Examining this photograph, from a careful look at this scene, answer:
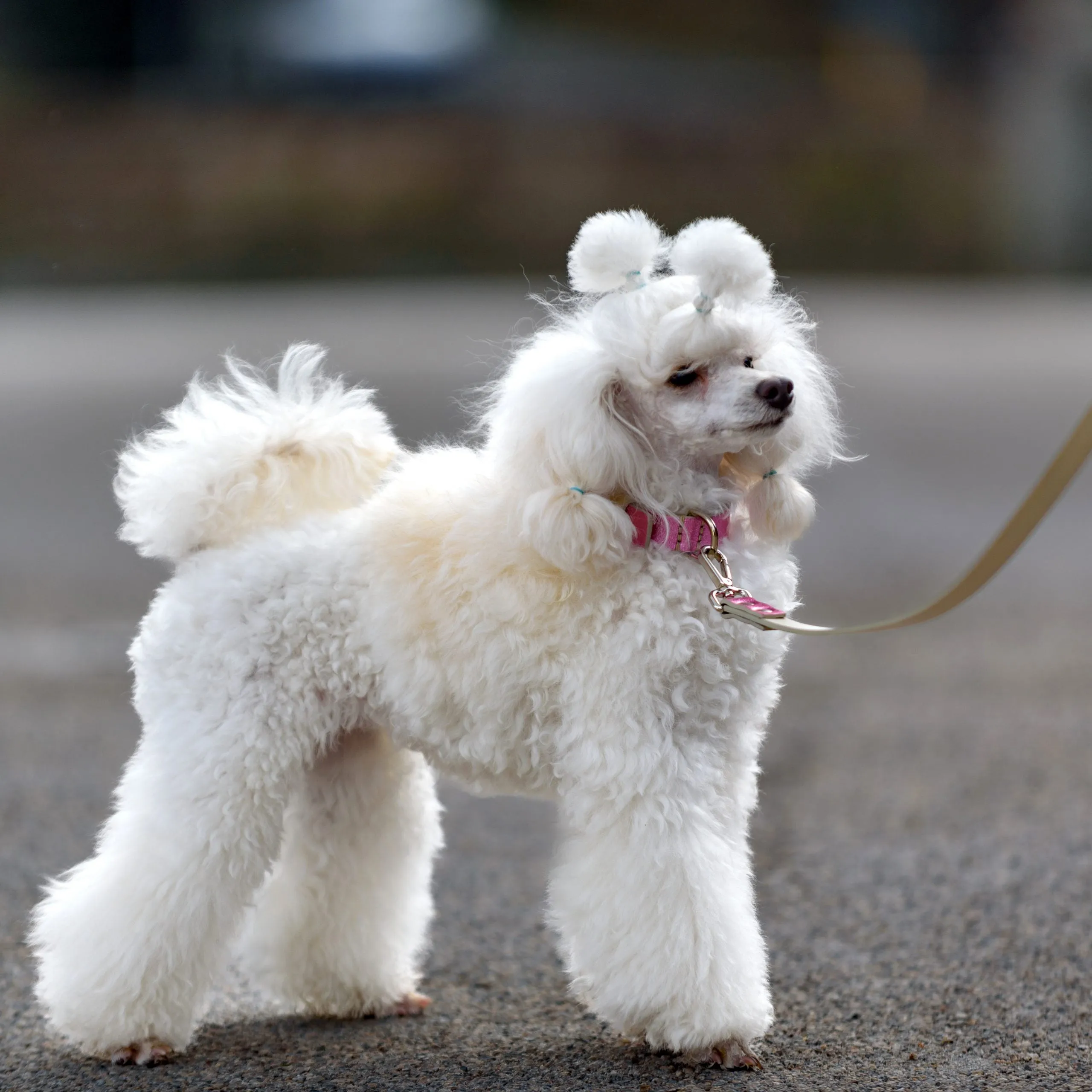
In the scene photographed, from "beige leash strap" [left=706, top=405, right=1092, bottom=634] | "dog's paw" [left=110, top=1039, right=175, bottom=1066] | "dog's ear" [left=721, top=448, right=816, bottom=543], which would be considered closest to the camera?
"beige leash strap" [left=706, top=405, right=1092, bottom=634]

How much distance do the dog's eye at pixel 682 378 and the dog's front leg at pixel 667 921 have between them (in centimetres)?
82

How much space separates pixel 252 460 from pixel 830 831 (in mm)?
2616

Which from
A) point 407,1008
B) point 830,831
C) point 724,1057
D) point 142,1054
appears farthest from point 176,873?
point 830,831

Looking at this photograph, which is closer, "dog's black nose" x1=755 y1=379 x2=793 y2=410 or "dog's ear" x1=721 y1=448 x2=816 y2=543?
"dog's black nose" x1=755 y1=379 x2=793 y2=410

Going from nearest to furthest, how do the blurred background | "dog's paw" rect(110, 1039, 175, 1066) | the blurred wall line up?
"dog's paw" rect(110, 1039, 175, 1066)
the blurred background
the blurred wall

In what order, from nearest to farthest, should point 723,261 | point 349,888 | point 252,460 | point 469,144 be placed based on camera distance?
point 723,261 < point 252,460 < point 349,888 < point 469,144

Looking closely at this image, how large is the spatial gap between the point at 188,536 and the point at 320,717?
540mm

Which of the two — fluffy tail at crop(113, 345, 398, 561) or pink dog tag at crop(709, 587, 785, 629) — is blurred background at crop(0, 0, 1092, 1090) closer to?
fluffy tail at crop(113, 345, 398, 561)

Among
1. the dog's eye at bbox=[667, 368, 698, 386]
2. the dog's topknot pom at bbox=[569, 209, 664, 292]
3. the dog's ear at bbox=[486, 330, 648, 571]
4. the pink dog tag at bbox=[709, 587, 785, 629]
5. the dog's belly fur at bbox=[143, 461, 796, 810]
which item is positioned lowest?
the dog's belly fur at bbox=[143, 461, 796, 810]

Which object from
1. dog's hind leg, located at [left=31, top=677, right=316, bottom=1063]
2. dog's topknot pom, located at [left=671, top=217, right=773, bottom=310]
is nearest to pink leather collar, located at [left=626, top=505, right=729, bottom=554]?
dog's topknot pom, located at [left=671, top=217, right=773, bottom=310]

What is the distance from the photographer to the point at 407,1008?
3.58m

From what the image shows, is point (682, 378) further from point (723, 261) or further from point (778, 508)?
point (778, 508)

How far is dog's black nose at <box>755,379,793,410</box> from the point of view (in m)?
2.85

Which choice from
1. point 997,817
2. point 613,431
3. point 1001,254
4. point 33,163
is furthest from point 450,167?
point 613,431
